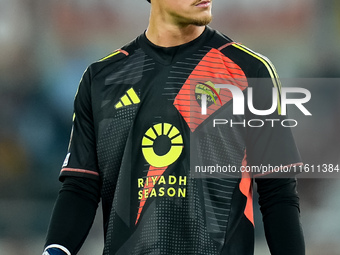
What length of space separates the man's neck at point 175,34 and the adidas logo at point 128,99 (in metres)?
0.21

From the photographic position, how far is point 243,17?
6.37 metres

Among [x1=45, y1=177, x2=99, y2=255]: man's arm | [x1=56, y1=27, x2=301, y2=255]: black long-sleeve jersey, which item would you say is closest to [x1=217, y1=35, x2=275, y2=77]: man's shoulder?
[x1=56, y1=27, x2=301, y2=255]: black long-sleeve jersey

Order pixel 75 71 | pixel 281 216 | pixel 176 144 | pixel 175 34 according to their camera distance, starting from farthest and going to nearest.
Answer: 1. pixel 75 71
2. pixel 175 34
3. pixel 176 144
4. pixel 281 216

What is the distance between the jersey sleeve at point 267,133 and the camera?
7.04 feet

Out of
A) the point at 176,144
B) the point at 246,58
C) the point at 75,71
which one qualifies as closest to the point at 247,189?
the point at 176,144

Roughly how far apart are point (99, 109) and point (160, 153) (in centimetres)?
29

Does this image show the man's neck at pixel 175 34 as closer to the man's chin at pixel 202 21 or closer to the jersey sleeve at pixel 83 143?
the man's chin at pixel 202 21

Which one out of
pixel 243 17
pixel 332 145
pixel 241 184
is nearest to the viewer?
pixel 241 184

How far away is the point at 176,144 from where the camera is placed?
7.20 ft

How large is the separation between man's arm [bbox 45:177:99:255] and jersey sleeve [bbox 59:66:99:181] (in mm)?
31

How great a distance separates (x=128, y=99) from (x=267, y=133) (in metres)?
0.51

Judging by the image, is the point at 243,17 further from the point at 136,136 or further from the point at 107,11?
the point at 136,136

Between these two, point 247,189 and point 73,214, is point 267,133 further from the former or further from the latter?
point 73,214

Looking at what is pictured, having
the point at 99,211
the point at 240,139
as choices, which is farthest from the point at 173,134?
the point at 99,211
